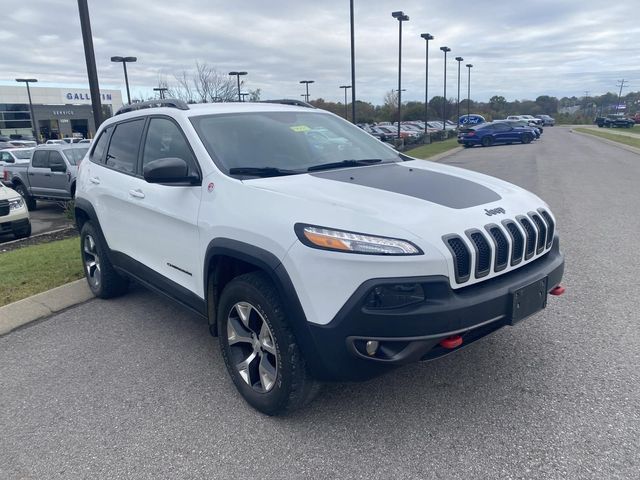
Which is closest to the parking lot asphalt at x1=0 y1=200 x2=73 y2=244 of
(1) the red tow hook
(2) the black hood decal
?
(2) the black hood decal

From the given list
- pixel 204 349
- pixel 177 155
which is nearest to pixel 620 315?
pixel 204 349

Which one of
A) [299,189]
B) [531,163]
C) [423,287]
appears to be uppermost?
[299,189]

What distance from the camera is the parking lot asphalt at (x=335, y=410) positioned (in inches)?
104

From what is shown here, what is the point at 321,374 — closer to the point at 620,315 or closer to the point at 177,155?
the point at 177,155

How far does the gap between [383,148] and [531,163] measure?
15.7 m

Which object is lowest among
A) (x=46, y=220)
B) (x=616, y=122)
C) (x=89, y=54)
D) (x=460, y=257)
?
(x=616, y=122)

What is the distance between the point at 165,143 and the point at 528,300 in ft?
9.08

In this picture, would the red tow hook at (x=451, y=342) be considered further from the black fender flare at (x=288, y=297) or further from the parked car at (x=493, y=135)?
the parked car at (x=493, y=135)

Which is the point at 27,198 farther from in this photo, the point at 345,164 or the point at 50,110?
the point at 50,110

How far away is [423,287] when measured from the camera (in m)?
2.56

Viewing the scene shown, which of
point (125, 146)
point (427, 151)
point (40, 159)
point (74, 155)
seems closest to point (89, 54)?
point (125, 146)

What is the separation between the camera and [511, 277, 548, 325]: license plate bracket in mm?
2816

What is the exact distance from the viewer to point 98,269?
520cm

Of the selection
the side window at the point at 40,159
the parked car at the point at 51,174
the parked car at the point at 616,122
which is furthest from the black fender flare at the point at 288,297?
the parked car at the point at 616,122
